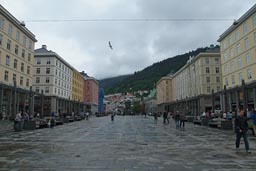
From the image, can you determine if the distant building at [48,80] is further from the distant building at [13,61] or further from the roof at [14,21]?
the roof at [14,21]

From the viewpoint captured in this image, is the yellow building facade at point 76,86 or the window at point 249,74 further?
the yellow building facade at point 76,86

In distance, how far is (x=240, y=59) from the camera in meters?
47.2

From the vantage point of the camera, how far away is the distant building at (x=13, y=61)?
4088 centimetres

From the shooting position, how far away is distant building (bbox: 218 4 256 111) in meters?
41.8

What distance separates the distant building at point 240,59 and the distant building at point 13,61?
35245 mm

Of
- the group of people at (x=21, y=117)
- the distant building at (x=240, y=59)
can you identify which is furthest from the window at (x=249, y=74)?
the group of people at (x=21, y=117)

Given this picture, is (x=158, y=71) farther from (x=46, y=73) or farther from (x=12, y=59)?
(x=12, y=59)

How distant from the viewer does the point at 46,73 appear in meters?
67.4

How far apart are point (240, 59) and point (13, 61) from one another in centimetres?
4216

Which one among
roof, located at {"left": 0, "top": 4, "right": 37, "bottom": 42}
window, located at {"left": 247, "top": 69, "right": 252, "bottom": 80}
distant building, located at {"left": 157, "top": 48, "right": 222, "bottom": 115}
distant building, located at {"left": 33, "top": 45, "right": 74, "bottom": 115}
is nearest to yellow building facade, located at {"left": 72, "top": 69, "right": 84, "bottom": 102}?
distant building, located at {"left": 33, "top": 45, "right": 74, "bottom": 115}

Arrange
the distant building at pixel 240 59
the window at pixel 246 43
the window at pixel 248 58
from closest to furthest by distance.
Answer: the distant building at pixel 240 59, the window at pixel 248 58, the window at pixel 246 43

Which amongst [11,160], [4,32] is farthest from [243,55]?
[11,160]

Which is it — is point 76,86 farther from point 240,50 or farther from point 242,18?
point 242,18

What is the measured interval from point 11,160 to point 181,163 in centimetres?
576
